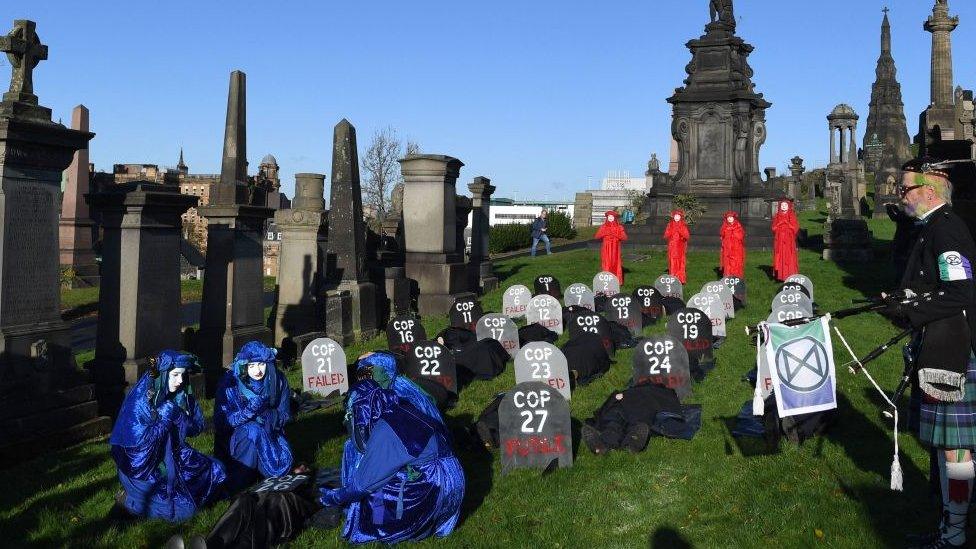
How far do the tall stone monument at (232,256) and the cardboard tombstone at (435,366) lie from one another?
316 cm

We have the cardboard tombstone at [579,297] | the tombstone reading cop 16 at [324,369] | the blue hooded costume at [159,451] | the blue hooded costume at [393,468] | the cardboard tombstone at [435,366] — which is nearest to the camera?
the blue hooded costume at [393,468]

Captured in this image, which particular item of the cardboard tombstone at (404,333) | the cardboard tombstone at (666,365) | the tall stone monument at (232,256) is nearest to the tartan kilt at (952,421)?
the cardboard tombstone at (666,365)

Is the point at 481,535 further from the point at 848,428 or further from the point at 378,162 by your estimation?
the point at 378,162

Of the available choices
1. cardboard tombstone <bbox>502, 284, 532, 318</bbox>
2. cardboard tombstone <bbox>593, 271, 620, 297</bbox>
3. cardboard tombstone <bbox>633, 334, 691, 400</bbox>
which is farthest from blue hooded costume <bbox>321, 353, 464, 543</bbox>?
cardboard tombstone <bbox>593, 271, 620, 297</bbox>

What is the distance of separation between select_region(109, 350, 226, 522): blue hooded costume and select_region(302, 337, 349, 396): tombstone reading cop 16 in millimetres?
4379

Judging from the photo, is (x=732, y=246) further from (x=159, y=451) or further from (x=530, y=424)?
(x=159, y=451)

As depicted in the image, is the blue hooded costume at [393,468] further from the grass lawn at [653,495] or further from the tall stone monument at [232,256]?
the tall stone monument at [232,256]

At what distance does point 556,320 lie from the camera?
1549 centimetres

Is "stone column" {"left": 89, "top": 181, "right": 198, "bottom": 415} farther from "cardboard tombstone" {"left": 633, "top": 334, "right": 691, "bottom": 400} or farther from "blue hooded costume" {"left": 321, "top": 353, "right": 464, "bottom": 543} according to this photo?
"cardboard tombstone" {"left": 633, "top": 334, "right": 691, "bottom": 400}

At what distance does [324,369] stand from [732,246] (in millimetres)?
11404

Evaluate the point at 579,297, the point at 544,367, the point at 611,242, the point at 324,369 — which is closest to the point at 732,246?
the point at 611,242

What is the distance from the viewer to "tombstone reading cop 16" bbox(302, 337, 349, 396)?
1201 cm

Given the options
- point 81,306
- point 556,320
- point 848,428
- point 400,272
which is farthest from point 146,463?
point 81,306

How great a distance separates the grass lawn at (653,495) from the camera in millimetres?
6699
